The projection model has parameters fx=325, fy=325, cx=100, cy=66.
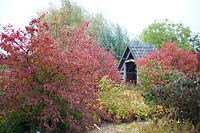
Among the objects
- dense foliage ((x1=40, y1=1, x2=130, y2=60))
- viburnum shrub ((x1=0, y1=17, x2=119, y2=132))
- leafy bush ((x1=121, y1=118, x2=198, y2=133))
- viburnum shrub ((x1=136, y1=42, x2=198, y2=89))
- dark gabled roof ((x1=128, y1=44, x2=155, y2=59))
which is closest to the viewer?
leafy bush ((x1=121, y1=118, x2=198, y2=133))

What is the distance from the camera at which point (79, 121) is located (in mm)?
5133

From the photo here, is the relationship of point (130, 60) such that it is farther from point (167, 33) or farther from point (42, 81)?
point (42, 81)

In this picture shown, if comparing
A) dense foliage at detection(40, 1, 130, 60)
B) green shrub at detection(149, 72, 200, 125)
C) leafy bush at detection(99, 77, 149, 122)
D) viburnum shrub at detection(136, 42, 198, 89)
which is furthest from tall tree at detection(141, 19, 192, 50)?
green shrub at detection(149, 72, 200, 125)

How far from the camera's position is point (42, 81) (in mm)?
4953

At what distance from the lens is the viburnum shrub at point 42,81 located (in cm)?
475

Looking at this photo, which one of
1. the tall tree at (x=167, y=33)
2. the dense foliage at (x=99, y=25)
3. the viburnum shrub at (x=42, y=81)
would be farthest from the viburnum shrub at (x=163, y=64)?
the tall tree at (x=167, y=33)

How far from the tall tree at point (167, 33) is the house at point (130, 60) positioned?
3.16m

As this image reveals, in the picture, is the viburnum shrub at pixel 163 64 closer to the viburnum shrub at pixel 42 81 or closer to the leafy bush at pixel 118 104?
the leafy bush at pixel 118 104

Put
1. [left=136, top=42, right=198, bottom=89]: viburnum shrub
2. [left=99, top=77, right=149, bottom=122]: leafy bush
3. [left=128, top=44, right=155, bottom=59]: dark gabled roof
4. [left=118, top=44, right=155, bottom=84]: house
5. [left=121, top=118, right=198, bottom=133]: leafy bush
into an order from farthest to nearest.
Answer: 1. [left=118, top=44, right=155, bottom=84]: house
2. [left=128, top=44, right=155, bottom=59]: dark gabled roof
3. [left=136, top=42, right=198, bottom=89]: viburnum shrub
4. [left=99, top=77, right=149, bottom=122]: leafy bush
5. [left=121, top=118, right=198, bottom=133]: leafy bush

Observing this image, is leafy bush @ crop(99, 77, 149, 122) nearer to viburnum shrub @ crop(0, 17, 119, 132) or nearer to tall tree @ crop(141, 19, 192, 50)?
viburnum shrub @ crop(0, 17, 119, 132)

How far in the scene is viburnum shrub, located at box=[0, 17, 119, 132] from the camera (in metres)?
4.75

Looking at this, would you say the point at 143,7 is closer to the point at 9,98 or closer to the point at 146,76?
the point at 146,76

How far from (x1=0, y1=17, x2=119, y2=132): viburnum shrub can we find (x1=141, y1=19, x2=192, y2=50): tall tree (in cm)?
1123

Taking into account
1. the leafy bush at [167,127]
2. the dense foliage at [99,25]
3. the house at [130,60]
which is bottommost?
the leafy bush at [167,127]
